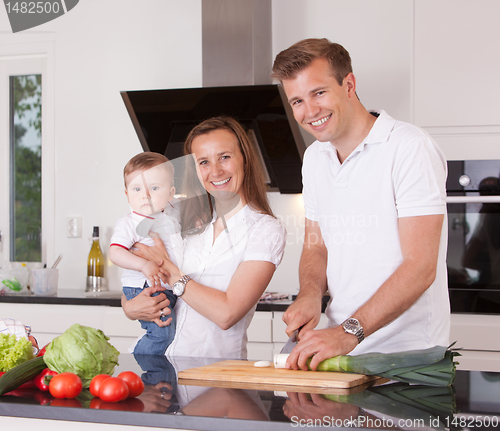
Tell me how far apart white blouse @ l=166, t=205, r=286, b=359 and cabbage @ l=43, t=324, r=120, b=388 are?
433 mm

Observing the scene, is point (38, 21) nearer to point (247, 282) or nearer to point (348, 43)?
point (348, 43)

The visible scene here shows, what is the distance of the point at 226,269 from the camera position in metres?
1.42

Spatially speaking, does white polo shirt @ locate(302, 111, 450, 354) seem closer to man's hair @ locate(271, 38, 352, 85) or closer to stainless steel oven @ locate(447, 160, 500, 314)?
man's hair @ locate(271, 38, 352, 85)

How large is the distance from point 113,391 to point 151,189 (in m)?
0.82

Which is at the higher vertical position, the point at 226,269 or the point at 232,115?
the point at 232,115

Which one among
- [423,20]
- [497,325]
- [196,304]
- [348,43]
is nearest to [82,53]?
[348,43]

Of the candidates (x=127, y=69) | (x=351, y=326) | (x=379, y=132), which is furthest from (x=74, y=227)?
(x=351, y=326)

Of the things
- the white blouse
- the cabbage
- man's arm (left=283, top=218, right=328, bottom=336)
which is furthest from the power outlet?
the cabbage

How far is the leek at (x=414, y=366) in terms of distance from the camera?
95 cm

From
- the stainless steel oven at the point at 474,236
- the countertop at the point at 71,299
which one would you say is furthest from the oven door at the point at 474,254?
the countertop at the point at 71,299

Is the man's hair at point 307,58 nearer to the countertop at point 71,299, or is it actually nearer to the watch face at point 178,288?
the watch face at point 178,288

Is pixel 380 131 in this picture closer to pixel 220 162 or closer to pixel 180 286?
pixel 220 162

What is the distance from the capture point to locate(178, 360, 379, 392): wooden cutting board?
96 cm

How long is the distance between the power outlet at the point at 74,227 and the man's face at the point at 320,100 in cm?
201
